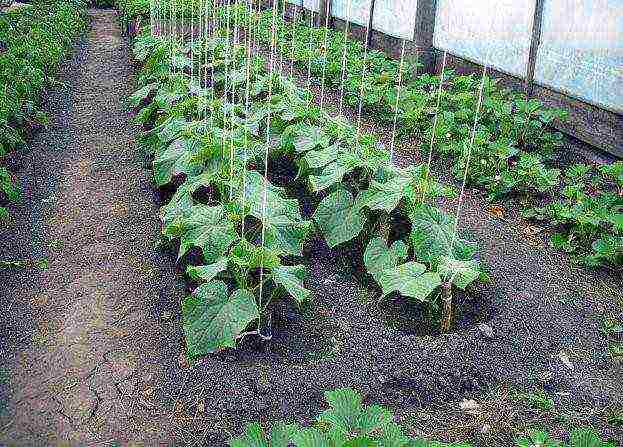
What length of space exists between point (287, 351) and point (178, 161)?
204 centimetres

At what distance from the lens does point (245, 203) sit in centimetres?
418

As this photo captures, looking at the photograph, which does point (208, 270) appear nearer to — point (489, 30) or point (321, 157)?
point (321, 157)

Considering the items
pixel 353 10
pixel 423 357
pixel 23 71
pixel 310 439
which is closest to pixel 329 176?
pixel 423 357

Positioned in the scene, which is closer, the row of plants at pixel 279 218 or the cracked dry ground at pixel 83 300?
the cracked dry ground at pixel 83 300

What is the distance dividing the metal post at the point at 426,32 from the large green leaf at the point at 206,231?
589 cm

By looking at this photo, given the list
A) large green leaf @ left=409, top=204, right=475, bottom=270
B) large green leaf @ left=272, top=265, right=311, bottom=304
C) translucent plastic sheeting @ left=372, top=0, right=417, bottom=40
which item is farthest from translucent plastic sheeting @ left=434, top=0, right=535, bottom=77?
large green leaf @ left=272, top=265, right=311, bottom=304

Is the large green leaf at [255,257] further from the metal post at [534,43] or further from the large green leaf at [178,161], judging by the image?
the metal post at [534,43]

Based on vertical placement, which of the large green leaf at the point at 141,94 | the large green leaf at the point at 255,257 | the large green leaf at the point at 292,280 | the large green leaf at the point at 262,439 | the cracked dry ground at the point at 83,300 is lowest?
the cracked dry ground at the point at 83,300

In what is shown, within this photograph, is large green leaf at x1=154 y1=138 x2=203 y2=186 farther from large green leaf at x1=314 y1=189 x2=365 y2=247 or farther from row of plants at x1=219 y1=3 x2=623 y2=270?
row of plants at x1=219 y1=3 x2=623 y2=270

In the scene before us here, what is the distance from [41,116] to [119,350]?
4462mm

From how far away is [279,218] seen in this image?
4125 millimetres

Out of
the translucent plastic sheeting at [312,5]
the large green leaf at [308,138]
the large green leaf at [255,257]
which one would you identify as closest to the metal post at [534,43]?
the large green leaf at [308,138]

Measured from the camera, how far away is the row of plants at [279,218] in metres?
3.56

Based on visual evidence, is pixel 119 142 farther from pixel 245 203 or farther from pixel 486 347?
pixel 486 347
